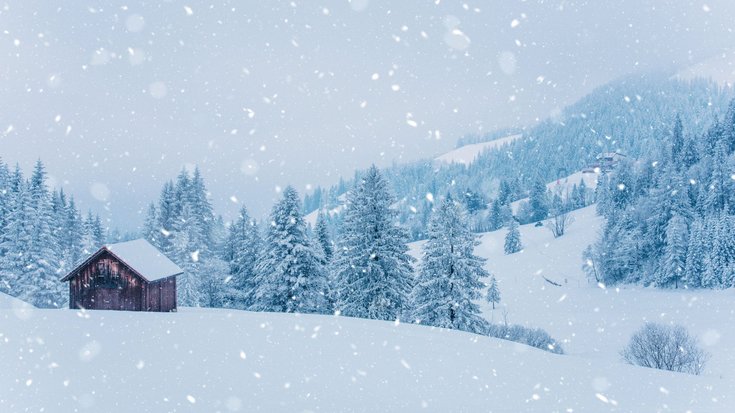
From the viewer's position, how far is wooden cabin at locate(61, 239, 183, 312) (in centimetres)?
2488

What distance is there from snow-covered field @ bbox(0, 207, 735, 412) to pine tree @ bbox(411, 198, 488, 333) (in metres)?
8.15

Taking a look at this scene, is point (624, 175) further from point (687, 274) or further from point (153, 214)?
point (153, 214)

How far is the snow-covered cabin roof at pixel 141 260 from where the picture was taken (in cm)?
2494

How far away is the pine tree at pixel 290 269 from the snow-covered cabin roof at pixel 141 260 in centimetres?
616

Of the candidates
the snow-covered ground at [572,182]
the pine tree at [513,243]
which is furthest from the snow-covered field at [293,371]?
the snow-covered ground at [572,182]

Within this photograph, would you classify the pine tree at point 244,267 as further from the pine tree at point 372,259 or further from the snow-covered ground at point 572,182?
the snow-covered ground at point 572,182

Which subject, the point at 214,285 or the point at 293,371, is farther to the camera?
the point at 214,285

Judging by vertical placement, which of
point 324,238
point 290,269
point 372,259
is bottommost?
point 290,269

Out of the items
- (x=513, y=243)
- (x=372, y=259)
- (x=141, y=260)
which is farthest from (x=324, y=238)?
(x=513, y=243)

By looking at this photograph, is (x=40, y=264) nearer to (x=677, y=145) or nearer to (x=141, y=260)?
(x=141, y=260)

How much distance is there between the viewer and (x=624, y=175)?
83625mm

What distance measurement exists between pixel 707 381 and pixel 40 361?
68.1 ft

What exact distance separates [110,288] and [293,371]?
56.1ft

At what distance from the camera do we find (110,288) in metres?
25.1
